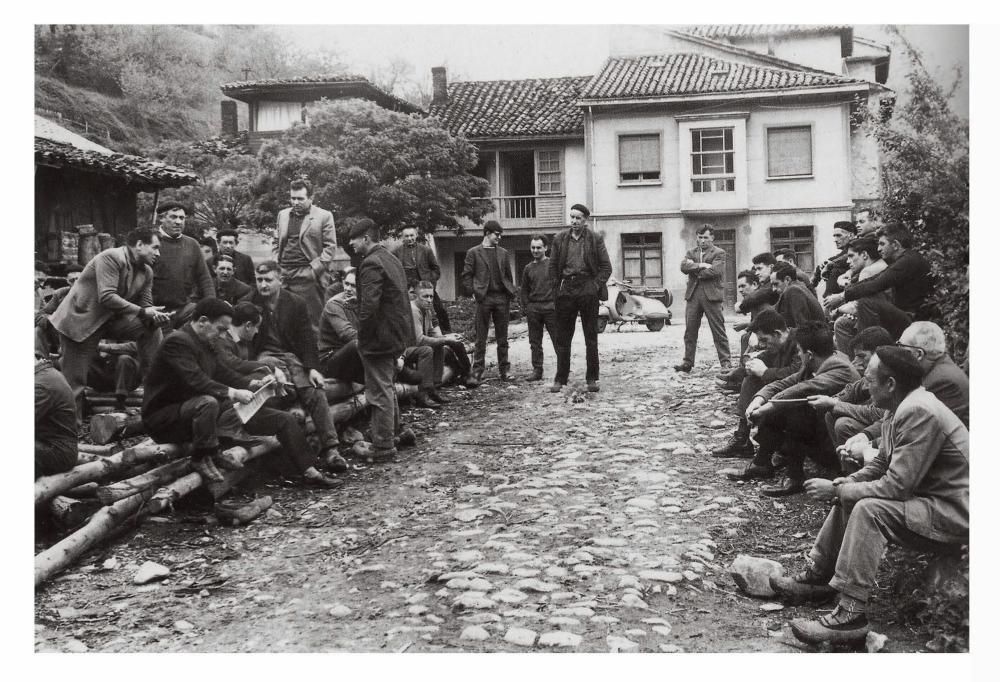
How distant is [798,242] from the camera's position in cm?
784

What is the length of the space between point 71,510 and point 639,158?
777cm

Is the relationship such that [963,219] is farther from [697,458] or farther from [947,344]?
[697,458]

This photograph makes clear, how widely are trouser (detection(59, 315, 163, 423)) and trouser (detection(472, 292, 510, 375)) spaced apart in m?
3.22

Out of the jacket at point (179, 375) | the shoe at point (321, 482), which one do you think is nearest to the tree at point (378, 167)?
the jacket at point (179, 375)

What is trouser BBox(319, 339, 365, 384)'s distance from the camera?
6555mm

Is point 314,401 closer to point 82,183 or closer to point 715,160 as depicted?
point 82,183

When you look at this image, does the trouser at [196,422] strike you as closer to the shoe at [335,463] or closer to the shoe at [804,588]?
the shoe at [335,463]

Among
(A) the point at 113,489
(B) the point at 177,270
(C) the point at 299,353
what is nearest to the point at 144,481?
(A) the point at 113,489

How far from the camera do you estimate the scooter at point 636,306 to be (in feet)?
33.4

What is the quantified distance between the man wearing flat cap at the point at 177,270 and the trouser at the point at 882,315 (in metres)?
4.25

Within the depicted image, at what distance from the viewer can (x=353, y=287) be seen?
267 inches

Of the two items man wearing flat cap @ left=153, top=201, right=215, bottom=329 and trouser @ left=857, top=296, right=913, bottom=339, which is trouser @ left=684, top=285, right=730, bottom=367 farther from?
man wearing flat cap @ left=153, top=201, right=215, bottom=329

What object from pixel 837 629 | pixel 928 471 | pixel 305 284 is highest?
pixel 305 284

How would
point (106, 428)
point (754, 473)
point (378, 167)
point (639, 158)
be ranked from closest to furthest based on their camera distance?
point (754, 473), point (106, 428), point (378, 167), point (639, 158)
